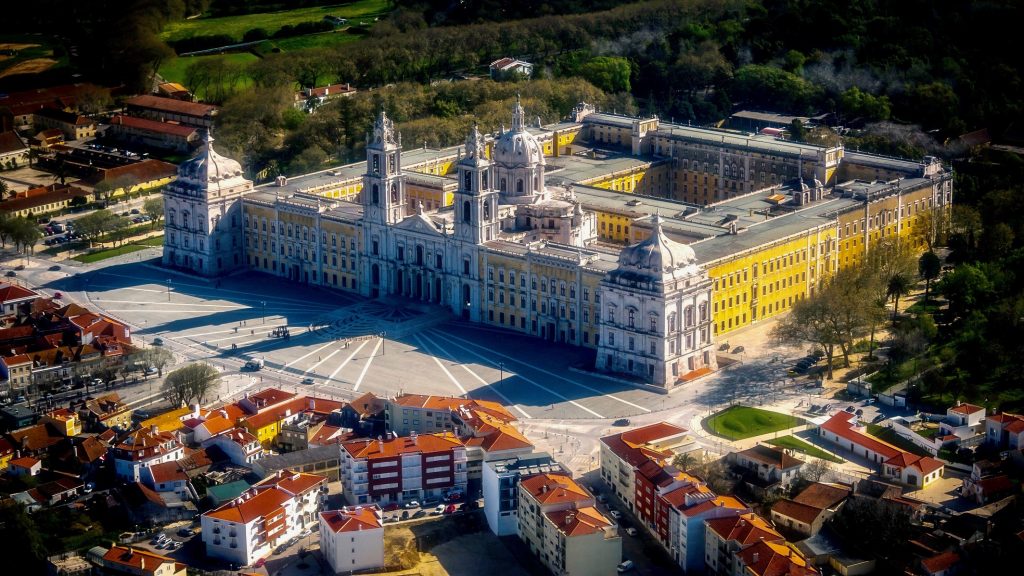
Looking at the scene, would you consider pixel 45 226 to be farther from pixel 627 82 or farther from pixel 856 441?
pixel 856 441

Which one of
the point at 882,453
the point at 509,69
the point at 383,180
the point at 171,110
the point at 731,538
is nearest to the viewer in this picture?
the point at 731,538

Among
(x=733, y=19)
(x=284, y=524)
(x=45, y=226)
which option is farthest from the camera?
(x=733, y=19)

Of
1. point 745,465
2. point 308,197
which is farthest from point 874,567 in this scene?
point 308,197

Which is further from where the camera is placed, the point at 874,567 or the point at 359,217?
the point at 359,217

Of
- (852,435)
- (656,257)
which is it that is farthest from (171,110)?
(852,435)

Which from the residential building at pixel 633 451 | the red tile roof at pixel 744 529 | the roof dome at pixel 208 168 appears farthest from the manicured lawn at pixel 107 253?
the red tile roof at pixel 744 529

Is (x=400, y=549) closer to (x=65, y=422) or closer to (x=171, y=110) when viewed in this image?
(x=65, y=422)
